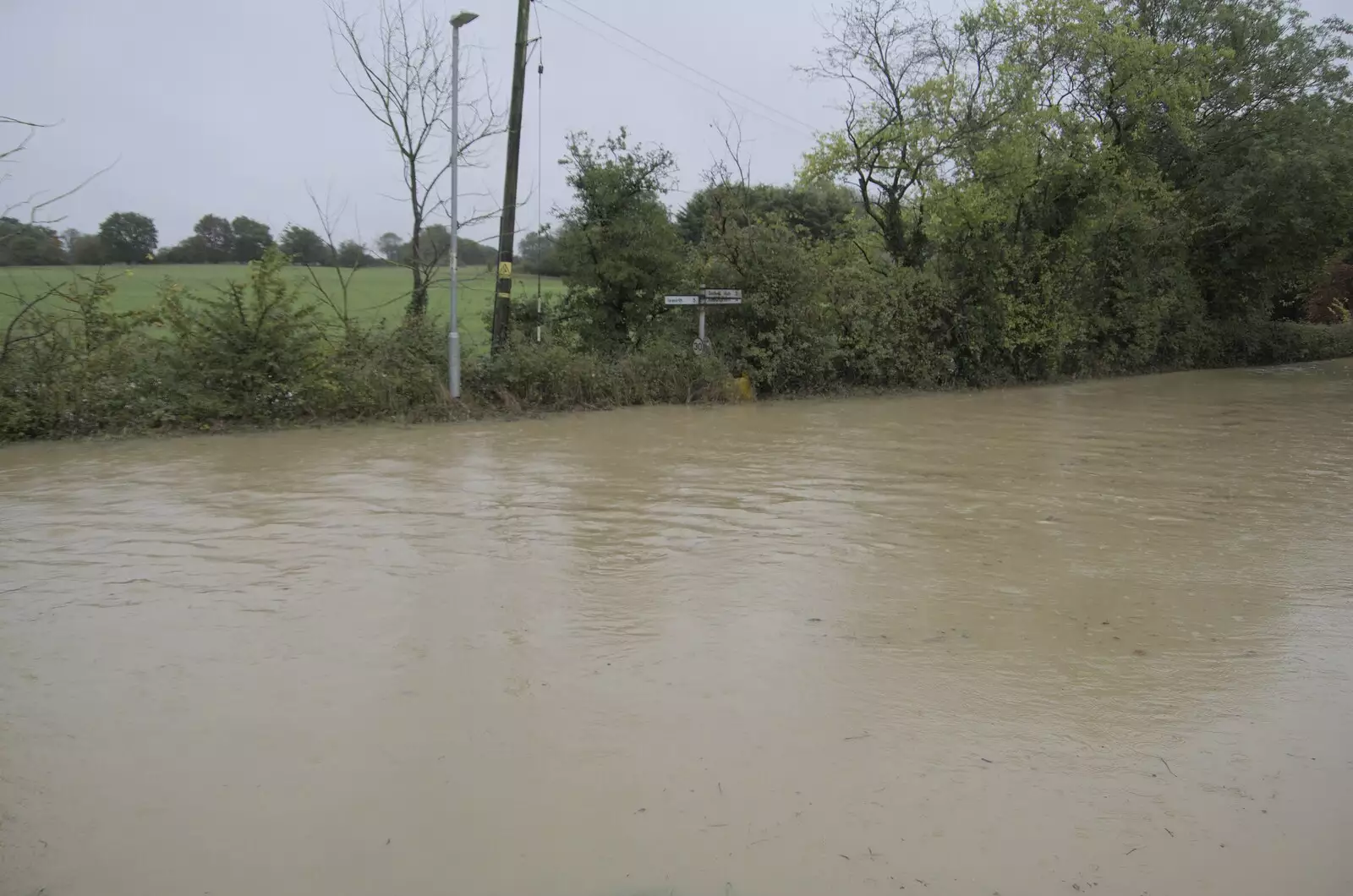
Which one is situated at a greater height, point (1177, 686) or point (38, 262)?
point (38, 262)

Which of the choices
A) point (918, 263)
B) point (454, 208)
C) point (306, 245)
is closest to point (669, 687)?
point (454, 208)

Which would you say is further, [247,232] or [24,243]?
[247,232]

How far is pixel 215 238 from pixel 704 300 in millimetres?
12002

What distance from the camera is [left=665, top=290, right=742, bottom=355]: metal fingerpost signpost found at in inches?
637

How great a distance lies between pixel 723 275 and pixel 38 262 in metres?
10.3

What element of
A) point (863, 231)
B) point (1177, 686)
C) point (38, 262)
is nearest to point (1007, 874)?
point (1177, 686)

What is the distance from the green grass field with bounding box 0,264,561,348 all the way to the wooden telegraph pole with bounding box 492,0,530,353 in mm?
681

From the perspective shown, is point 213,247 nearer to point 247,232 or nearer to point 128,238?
point 247,232

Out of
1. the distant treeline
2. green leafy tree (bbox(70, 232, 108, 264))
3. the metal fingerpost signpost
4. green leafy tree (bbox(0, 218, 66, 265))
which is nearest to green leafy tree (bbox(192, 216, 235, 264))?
the distant treeline

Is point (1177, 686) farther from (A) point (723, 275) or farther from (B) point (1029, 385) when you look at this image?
→ (B) point (1029, 385)

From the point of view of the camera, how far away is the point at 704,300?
53.6ft

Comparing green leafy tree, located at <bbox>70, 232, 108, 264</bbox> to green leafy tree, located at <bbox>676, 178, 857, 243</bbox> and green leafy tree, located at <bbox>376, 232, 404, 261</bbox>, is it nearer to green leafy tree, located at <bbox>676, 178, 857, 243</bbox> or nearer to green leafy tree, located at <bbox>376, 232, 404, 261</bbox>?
green leafy tree, located at <bbox>376, 232, 404, 261</bbox>

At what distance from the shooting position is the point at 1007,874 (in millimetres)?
3291

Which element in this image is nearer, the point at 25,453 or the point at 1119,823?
the point at 1119,823
